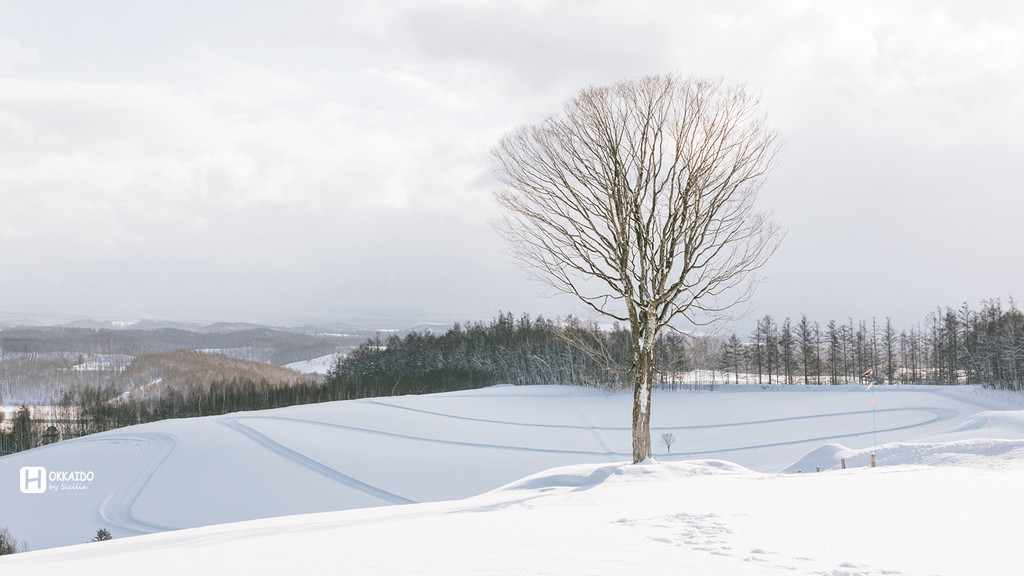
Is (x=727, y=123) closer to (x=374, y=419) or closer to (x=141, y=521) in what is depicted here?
(x=141, y=521)

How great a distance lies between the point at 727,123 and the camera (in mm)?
12797

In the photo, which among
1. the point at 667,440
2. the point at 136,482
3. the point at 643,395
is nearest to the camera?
the point at 643,395

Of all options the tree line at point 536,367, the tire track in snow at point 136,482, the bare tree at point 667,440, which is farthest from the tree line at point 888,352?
the tire track in snow at point 136,482

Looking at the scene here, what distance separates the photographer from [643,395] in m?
13.0

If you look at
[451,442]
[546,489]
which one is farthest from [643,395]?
[451,442]

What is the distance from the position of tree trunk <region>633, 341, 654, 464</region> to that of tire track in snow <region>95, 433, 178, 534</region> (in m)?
20.2

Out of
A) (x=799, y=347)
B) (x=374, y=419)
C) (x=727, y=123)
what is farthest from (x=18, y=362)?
(x=727, y=123)

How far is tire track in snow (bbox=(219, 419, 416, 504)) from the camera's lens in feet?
89.8

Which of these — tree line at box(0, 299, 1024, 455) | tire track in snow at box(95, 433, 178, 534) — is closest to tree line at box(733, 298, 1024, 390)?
tree line at box(0, 299, 1024, 455)

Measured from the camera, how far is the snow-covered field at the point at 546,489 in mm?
4109

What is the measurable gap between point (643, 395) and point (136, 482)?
2723 cm

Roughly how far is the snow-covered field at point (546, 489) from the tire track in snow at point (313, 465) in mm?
135

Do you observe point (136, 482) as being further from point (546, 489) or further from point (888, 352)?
point (888, 352)

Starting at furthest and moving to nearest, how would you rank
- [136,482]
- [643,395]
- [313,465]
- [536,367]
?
[536,367], [313,465], [136,482], [643,395]
